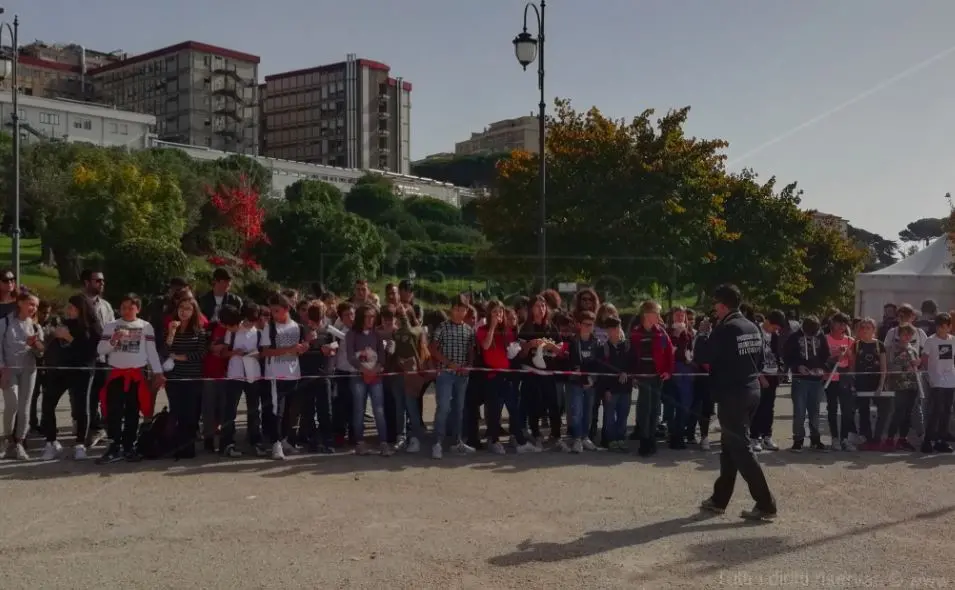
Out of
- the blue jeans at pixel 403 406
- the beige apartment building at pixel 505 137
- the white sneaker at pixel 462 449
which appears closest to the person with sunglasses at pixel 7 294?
the blue jeans at pixel 403 406

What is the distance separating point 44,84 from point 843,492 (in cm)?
11261

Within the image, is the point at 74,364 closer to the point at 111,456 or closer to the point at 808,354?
the point at 111,456

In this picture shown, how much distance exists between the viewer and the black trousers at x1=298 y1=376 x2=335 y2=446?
10359mm

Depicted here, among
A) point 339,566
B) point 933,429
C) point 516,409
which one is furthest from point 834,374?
point 339,566

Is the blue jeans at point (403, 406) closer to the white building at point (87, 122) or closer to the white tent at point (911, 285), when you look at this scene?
the white tent at point (911, 285)

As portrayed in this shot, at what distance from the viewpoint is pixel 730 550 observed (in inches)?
253

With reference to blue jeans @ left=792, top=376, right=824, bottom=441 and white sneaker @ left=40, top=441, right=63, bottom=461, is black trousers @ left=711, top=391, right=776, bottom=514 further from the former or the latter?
white sneaker @ left=40, top=441, right=63, bottom=461

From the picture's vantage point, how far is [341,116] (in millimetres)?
110375

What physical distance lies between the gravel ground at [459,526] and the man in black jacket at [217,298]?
2.14 m

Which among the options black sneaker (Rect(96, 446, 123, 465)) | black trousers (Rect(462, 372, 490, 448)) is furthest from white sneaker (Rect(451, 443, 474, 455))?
black sneaker (Rect(96, 446, 123, 465))

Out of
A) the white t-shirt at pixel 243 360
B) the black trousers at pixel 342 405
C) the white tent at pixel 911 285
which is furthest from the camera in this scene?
the white tent at pixel 911 285

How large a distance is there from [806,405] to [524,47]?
32.8 feet

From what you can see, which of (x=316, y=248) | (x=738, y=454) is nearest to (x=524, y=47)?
(x=738, y=454)

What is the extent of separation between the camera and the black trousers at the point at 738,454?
717cm
